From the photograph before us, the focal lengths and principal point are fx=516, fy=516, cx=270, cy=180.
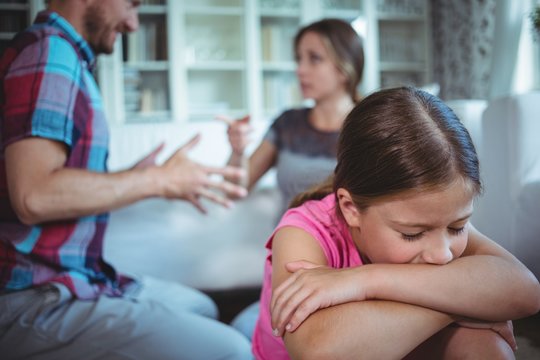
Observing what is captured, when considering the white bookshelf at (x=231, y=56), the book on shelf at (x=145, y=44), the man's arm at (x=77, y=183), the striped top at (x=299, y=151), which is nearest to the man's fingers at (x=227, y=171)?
the man's arm at (x=77, y=183)

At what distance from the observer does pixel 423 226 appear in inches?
23.5

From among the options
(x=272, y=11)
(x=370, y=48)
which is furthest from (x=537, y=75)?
(x=272, y=11)

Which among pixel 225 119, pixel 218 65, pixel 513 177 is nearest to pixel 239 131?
pixel 225 119

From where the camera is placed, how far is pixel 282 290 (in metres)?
0.56

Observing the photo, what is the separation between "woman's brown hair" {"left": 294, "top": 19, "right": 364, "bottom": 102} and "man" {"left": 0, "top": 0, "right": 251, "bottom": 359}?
746mm

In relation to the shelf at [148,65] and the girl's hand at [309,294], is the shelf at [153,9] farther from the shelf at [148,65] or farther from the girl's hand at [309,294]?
the girl's hand at [309,294]

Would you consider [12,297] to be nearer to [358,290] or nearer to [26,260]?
[26,260]

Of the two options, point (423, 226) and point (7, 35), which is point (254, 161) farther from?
point (423, 226)

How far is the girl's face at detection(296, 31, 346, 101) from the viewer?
158cm

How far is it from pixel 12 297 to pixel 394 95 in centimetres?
70

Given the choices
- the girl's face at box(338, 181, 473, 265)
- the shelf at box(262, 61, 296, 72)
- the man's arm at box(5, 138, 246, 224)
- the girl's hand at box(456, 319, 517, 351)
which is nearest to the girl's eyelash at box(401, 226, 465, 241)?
the girl's face at box(338, 181, 473, 265)

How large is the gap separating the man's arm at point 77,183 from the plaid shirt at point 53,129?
3cm

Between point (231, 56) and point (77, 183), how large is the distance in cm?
339

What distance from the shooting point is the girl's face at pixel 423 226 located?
59 centimetres
